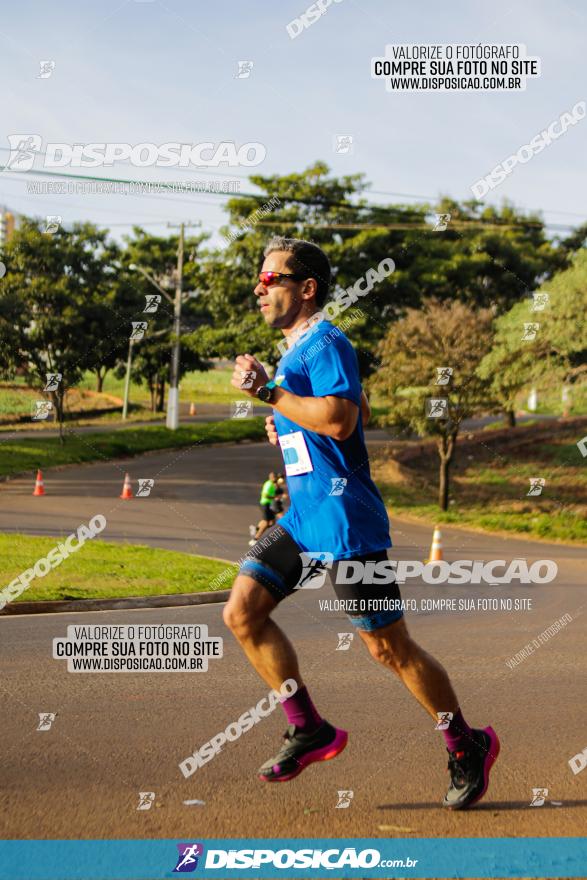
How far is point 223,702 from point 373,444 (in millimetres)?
33850

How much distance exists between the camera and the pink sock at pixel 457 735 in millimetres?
4051

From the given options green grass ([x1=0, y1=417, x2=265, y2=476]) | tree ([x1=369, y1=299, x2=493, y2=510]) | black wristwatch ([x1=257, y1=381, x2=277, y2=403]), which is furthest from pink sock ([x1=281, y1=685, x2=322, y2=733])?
green grass ([x1=0, y1=417, x2=265, y2=476])

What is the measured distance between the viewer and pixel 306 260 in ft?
13.9

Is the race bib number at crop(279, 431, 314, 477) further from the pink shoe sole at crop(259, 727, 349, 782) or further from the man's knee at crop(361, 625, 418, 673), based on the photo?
the pink shoe sole at crop(259, 727, 349, 782)

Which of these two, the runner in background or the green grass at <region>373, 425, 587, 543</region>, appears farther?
the green grass at <region>373, 425, 587, 543</region>

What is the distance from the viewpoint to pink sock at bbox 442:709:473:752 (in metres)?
4.05

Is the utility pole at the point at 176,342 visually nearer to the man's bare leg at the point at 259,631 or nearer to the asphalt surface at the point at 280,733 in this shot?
the asphalt surface at the point at 280,733

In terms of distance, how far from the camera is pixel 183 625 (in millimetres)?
9109

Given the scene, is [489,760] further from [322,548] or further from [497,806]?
[322,548]

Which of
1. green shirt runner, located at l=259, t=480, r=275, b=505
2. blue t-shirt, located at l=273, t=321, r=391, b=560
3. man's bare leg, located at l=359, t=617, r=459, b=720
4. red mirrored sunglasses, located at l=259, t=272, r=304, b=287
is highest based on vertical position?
red mirrored sunglasses, located at l=259, t=272, r=304, b=287

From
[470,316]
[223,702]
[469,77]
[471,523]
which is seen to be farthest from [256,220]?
[223,702]

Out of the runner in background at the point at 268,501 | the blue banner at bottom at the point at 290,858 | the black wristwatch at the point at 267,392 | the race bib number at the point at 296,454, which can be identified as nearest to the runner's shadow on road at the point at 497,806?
the blue banner at bottom at the point at 290,858

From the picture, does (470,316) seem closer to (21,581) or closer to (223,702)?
(21,581)

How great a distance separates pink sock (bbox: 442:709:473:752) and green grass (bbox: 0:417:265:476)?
25302mm
